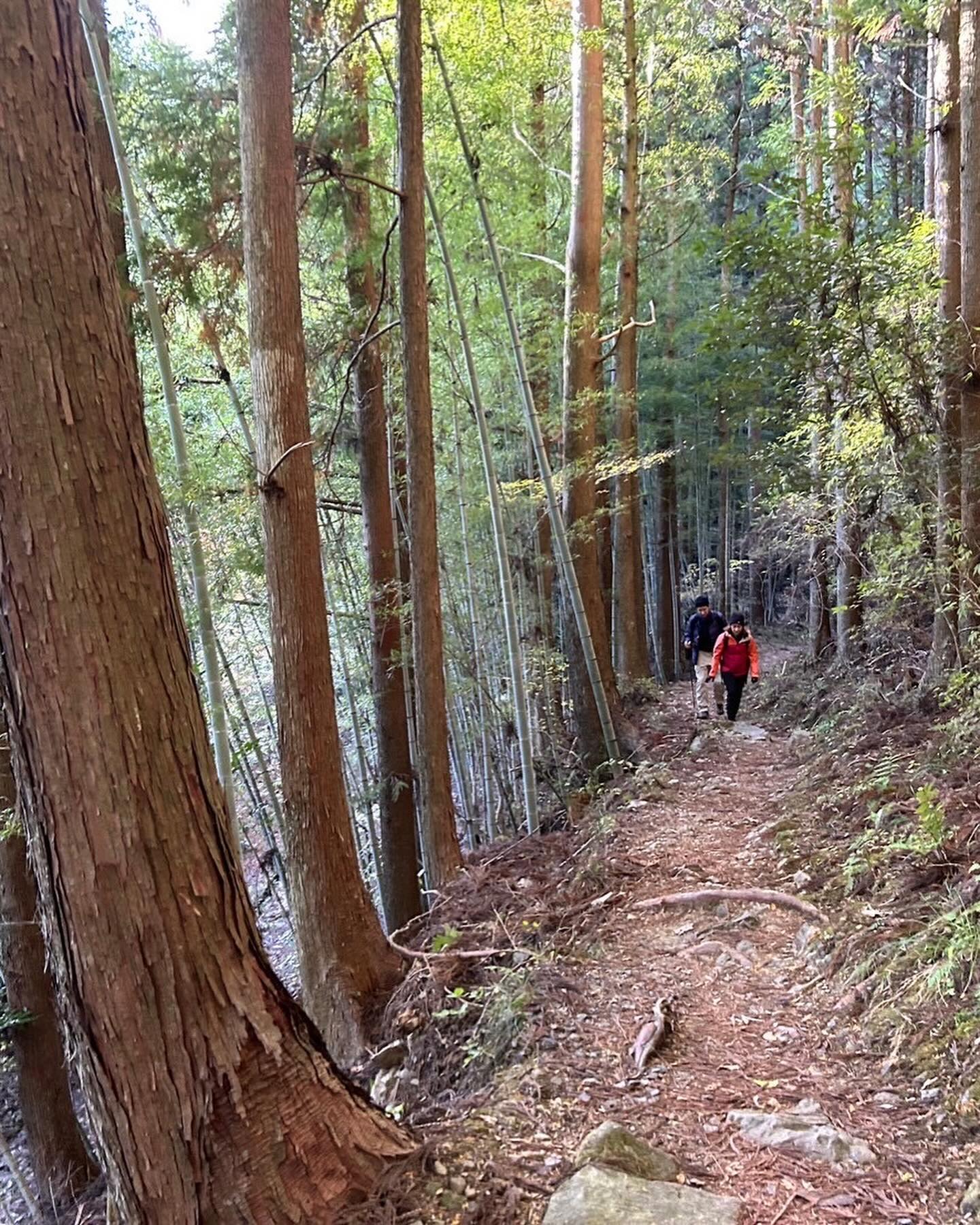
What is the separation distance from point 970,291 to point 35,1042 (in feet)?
27.2

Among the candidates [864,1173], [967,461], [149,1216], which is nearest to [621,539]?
[967,461]

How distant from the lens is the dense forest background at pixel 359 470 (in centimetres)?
173

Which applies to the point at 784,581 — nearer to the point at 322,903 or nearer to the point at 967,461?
the point at 967,461

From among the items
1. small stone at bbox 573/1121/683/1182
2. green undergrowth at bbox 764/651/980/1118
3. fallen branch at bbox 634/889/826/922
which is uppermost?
green undergrowth at bbox 764/651/980/1118

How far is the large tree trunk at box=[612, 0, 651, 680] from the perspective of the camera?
895 centimetres

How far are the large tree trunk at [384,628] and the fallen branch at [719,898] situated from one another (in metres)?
3.30

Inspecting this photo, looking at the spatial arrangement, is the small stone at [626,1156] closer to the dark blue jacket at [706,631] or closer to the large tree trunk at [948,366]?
the large tree trunk at [948,366]

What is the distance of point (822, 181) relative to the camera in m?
9.08

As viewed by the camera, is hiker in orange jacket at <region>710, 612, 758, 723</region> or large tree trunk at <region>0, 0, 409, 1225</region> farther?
hiker in orange jacket at <region>710, 612, 758, 723</region>

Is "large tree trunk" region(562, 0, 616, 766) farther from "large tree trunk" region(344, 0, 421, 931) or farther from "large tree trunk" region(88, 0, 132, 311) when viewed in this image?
"large tree trunk" region(88, 0, 132, 311)

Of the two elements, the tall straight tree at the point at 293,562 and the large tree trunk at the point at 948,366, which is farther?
the large tree trunk at the point at 948,366

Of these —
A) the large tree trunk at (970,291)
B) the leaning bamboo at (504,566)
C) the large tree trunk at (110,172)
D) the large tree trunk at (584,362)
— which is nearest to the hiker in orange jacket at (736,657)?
the large tree trunk at (584,362)

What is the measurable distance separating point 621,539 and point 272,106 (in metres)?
7.01

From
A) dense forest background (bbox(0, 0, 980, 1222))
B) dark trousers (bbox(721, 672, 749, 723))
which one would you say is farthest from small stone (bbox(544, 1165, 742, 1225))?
dark trousers (bbox(721, 672, 749, 723))
